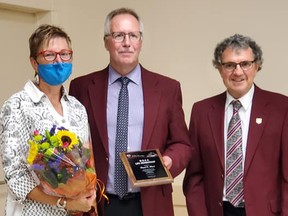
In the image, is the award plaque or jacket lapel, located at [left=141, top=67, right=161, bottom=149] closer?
the award plaque

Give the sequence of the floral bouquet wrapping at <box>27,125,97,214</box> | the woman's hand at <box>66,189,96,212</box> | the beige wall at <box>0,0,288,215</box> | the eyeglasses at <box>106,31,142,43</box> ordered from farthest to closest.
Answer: the beige wall at <box>0,0,288,215</box>
the eyeglasses at <box>106,31,142,43</box>
the woman's hand at <box>66,189,96,212</box>
the floral bouquet wrapping at <box>27,125,97,214</box>

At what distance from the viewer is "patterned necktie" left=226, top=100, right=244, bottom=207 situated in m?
2.09

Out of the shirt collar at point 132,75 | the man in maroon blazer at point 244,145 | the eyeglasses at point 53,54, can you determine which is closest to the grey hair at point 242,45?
the man in maroon blazer at point 244,145

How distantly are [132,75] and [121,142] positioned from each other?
1.19ft

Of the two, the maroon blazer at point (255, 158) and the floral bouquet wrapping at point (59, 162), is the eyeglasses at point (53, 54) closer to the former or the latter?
the floral bouquet wrapping at point (59, 162)

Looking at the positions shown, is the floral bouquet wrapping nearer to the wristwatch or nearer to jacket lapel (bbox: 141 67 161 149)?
the wristwatch

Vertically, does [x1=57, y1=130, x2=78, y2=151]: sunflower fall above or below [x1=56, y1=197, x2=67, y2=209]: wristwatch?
above

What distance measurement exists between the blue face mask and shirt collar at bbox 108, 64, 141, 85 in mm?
435

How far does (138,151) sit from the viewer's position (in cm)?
203

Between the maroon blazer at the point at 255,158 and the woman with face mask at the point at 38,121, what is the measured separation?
0.67 metres

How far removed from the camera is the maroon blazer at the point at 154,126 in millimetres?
2141

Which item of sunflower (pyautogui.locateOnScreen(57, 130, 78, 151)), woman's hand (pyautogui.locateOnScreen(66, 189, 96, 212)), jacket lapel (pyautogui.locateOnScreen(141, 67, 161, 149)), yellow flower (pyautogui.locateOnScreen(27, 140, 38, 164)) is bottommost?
woman's hand (pyautogui.locateOnScreen(66, 189, 96, 212))

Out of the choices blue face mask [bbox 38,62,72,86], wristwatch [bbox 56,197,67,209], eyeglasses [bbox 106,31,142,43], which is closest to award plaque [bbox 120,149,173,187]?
wristwatch [bbox 56,197,67,209]

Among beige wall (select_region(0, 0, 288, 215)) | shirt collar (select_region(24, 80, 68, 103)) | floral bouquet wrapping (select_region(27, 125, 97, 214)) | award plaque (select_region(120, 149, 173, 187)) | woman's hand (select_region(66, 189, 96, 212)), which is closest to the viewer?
floral bouquet wrapping (select_region(27, 125, 97, 214))
